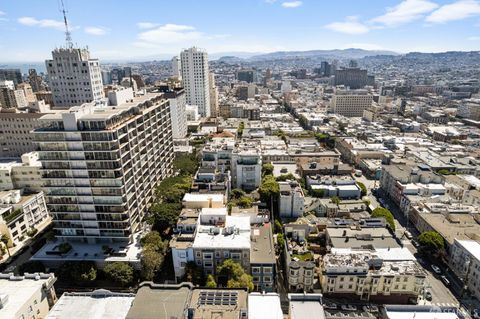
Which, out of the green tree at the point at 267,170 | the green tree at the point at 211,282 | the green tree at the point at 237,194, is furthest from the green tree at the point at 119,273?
the green tree at the point at 267,170

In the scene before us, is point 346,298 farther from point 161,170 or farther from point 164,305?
point 161,170

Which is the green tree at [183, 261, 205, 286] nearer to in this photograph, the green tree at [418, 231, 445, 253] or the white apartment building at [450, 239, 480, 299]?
the green tree at [418, 231, 445, 253]

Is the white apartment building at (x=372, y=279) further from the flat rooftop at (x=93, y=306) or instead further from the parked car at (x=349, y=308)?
the flat rooftop at (x=93, y=306)

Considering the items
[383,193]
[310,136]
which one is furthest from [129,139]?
[310,136]

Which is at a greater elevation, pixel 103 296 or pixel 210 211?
pixel 210 211

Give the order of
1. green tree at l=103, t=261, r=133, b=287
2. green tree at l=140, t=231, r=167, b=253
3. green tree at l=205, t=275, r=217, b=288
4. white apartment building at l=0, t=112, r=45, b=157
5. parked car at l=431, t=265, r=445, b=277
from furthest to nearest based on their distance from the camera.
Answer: white apartment building at l=0, t=112, r=45, b=157
parked car at l=431, t=265, r=445, b=277
green tree at l=140, t=231, r=167, b=253
green tree at l=103, t=261, r=133, b=287
green tree at l=205, t=275, r=217, b=288

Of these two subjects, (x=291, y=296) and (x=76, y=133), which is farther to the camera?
(x=76, y=133)

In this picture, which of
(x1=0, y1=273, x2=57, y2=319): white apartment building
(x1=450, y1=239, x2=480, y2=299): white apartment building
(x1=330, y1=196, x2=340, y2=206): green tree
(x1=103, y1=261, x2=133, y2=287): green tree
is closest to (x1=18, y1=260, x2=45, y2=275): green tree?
(x1=0, y1=273, x2=57, y2=319): white apartment building
